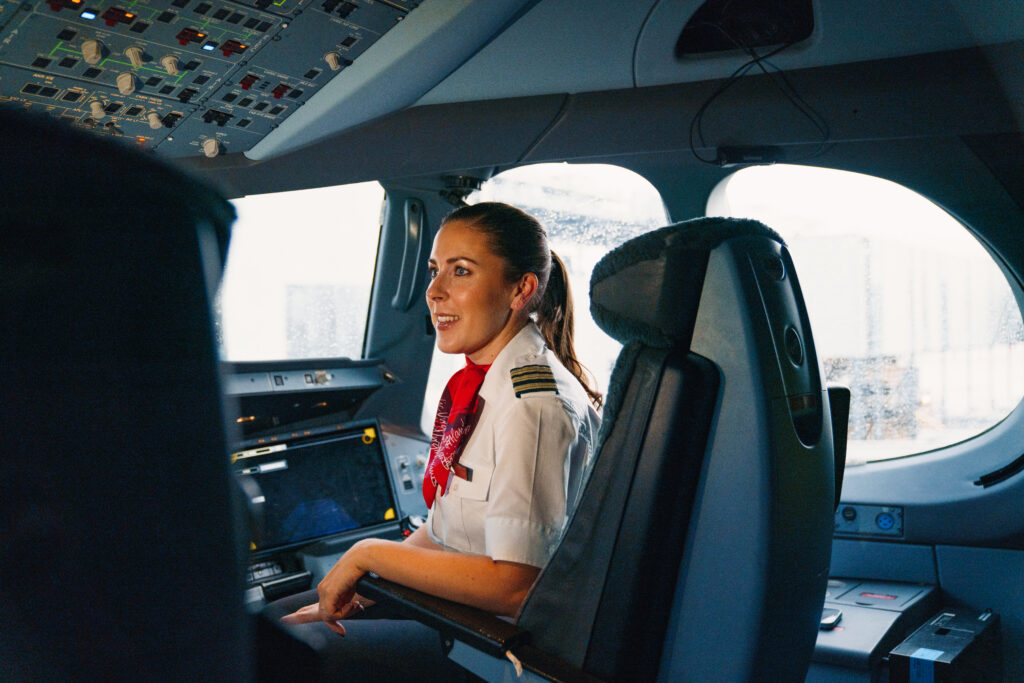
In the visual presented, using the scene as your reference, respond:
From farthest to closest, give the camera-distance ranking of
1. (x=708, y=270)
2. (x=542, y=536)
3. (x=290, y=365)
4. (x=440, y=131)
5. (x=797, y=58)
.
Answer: (x=290, y=365), (x=440, y=131), (x=797, y=58), (x=542, y=536), (x=708, y=270)

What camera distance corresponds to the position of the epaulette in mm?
1510

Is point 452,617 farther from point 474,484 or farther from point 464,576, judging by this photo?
point 474,484

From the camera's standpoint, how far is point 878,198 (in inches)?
116

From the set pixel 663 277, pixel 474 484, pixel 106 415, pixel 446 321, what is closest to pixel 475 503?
pixel 474 484

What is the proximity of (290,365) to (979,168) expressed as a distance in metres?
2.65

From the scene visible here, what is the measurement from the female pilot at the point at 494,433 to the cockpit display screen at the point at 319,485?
1.36 meters

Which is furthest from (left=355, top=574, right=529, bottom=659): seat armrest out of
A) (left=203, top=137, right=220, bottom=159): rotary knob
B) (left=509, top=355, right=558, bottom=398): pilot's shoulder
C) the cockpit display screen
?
the cockpit display screen

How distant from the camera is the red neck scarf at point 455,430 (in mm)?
1662

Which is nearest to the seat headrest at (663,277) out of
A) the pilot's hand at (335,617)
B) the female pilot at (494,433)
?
the female pilot at (494,433)

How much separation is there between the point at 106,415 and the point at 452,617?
95 cm

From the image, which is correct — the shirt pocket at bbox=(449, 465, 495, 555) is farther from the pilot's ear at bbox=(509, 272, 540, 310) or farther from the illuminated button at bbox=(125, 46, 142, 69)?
the illuminated button at bbox=(125, 46, 142, 69)

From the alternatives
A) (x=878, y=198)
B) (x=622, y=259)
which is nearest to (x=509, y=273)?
(x=622, y=259)

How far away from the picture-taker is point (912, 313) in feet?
9.47

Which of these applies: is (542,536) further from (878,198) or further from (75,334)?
(878,198)
